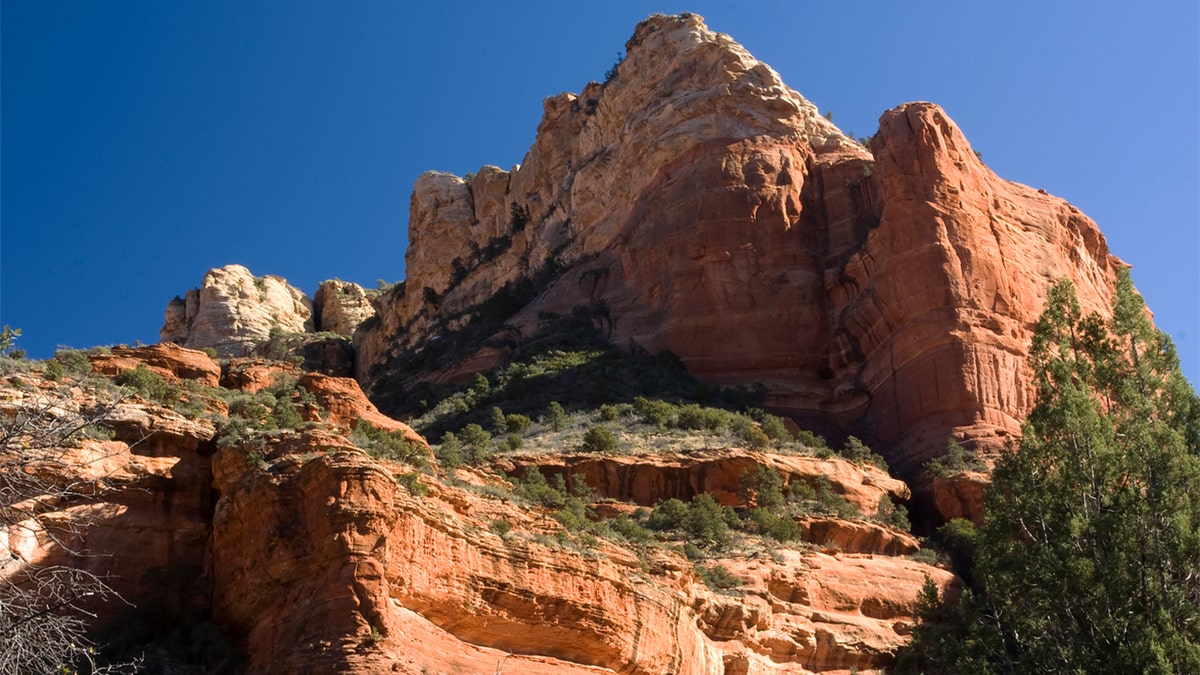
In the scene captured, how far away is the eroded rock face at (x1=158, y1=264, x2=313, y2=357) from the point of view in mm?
84688

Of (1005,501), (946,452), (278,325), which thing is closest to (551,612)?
(1005,501)

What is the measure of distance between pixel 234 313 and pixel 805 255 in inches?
1825

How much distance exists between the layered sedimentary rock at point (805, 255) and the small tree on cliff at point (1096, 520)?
18165 millimetres

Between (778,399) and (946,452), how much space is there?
8.12m

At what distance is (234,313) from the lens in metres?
86.8

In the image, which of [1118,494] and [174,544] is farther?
[174,544]

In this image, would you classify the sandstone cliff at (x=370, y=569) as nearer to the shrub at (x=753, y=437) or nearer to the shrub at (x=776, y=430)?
the shrub at (x=753, y=437)

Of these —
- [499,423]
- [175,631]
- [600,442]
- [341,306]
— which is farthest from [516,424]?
[341,306]

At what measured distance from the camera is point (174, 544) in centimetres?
2509

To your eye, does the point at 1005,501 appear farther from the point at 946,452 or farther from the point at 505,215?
the point at 505,215

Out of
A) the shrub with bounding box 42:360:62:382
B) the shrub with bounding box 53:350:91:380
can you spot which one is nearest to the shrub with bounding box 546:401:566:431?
the shrub with bounding box 53:350:91:380

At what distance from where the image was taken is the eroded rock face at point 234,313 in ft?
278

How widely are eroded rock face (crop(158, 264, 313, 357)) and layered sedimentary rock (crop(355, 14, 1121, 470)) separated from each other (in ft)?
59.9

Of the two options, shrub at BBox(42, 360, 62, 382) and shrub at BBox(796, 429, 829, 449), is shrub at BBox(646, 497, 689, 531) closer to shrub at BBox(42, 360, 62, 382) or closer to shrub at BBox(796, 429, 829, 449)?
shrub at BBox(796, 429, 829, 449)
